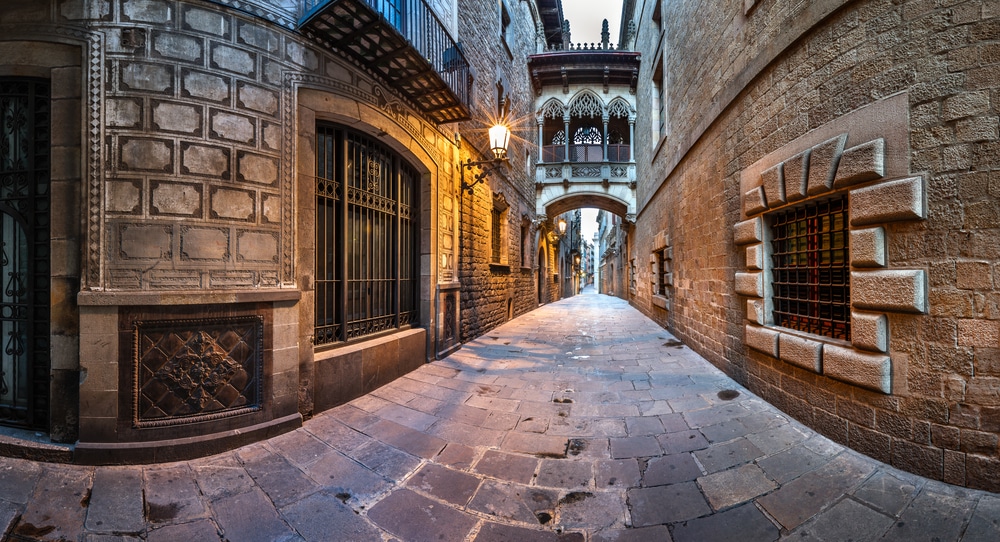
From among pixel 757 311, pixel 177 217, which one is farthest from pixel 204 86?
pixel 757 311

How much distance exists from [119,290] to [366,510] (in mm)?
2791

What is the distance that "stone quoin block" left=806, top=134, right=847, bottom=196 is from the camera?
3114 millimetres

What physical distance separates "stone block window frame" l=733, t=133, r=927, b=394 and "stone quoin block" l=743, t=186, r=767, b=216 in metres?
0.30

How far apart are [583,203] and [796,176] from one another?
15.6m

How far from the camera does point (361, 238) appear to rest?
497 centimetres

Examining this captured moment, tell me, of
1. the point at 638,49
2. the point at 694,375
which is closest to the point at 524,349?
the point at 694,375

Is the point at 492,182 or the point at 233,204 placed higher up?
the point at 492,182

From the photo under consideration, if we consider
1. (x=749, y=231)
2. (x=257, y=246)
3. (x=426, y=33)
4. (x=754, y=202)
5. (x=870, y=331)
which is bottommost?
(x=870, y=331)

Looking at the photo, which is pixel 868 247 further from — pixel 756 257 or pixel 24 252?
pixel 24 252

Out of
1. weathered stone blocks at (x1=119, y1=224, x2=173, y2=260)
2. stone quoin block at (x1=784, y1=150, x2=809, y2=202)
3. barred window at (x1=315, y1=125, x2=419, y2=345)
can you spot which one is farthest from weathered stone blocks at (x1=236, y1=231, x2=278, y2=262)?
stone quoin block at (x1=784, y1=150, x2=809, y2=202)

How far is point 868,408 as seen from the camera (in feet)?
9.48

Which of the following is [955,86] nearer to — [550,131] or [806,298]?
[806,298]

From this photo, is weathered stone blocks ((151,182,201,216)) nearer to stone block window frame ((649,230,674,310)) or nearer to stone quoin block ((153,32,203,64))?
stone quoin block ((153,32,203,64))

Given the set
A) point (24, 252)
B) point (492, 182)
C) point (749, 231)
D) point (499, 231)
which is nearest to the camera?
point (24, 252)
